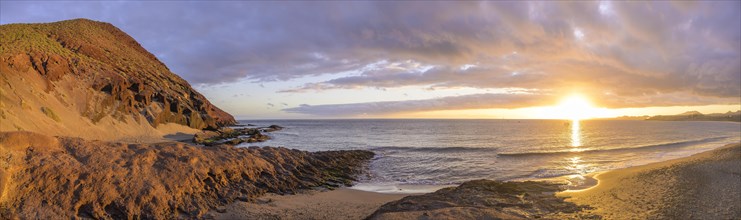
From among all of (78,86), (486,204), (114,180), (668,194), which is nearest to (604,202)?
(668,194)

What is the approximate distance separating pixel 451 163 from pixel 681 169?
553 inches

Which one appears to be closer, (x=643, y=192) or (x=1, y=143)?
(x=1, y=143)

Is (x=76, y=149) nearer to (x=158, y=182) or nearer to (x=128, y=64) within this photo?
(x=158, y=182)

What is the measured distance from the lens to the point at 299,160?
2053 cm

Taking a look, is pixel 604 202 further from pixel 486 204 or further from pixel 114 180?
pixel 114 180

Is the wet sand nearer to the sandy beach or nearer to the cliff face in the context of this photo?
the sandy beach

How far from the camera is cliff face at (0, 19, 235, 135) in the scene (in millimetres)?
27089

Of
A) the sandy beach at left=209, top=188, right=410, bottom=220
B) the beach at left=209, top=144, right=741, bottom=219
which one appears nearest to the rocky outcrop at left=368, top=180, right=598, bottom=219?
the beach at left=209, top=144, right=741, bottom=219

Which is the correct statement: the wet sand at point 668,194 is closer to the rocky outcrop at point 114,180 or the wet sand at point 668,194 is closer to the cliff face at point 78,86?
the rocky outcrop at point 114,180

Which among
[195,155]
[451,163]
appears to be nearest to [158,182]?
[195,155]

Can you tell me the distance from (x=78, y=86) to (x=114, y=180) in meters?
33.1

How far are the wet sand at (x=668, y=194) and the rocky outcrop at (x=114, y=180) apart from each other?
12.2 meters

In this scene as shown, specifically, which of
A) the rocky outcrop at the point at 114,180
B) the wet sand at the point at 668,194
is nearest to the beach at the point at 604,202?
the wet sand at the point at 668,194

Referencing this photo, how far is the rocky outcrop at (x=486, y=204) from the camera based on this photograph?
29.5 ft
